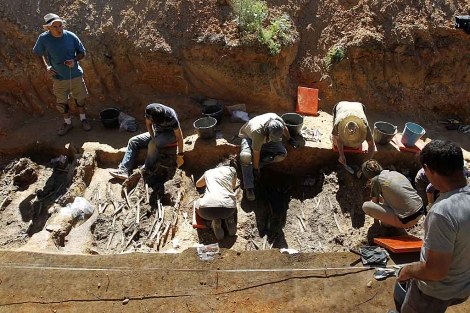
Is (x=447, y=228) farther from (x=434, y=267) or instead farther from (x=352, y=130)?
(x=352, y=130)

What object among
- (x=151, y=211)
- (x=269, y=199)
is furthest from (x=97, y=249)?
(x=269, y=199)

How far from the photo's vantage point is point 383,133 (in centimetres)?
699

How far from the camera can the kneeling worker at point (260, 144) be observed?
20.5ft

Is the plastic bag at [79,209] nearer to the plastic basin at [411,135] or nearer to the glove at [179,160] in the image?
the glove at [179,160]

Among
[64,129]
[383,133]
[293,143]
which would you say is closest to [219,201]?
[293,143]

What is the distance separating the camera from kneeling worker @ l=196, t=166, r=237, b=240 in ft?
17.9

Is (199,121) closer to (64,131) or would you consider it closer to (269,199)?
(269,199)

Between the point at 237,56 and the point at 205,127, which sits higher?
the point at 237,56

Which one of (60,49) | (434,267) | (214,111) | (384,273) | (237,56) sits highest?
(60,49)

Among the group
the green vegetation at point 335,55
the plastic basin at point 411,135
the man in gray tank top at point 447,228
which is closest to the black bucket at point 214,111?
the green vegetation at point 335,55

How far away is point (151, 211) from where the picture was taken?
6422mm

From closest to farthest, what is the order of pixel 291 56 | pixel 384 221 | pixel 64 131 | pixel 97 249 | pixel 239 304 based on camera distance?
pixel 239 304
pixel 384 221
pixel 97 249
pixel 64 131
pixel 291 56

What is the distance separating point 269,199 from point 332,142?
164cm

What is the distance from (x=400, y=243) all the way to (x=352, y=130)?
2.15 metres
